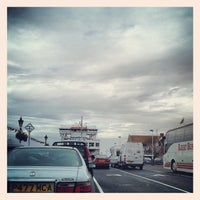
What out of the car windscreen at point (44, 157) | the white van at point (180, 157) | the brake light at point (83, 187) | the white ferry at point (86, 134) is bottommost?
the white ferry at point (86, 134)

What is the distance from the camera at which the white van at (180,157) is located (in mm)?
19000

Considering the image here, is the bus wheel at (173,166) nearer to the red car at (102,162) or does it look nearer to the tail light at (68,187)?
the red car at (102,162)

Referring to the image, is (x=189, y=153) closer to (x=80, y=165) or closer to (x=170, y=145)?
(x=170, y=145)

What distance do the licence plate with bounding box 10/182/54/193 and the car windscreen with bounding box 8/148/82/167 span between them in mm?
678

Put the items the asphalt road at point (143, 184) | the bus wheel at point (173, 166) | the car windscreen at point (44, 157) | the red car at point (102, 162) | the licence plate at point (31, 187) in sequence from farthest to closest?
the red car at point (102, 162) → the bus wheel at point (173, 166) → the asphalt road at point (143, 184) → the car windscreen at point (44, 157) → the licence plate at point (31, 187)

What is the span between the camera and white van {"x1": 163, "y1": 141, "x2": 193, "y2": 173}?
1900 cm

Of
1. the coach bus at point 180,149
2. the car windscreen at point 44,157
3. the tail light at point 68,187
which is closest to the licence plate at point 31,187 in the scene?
the tail light at point 68,187

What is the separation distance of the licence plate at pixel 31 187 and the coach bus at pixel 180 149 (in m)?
15.3

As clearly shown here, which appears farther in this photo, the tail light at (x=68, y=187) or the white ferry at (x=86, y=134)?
the white ferry at (x=86, y=134)

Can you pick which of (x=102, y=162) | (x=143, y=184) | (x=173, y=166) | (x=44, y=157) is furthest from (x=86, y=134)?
(x=44, y=157)

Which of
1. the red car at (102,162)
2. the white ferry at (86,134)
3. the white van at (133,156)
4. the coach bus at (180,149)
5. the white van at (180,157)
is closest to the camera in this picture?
the white van at (180,157)
